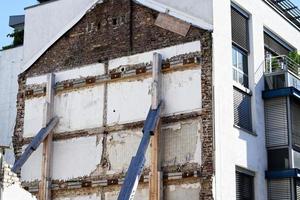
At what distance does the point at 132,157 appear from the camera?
21.2 m

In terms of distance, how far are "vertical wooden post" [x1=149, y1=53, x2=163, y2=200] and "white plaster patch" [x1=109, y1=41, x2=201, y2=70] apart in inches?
15.2

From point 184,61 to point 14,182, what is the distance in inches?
294

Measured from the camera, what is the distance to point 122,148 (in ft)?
73.6

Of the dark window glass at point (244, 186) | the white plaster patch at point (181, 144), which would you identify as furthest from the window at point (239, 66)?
the dark window glass at point (244, 186)

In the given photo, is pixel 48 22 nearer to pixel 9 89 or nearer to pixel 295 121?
pixel 9 89

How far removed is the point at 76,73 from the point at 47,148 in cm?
305

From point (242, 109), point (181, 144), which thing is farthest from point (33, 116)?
point (242, 109)

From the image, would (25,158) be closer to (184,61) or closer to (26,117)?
(26,117)

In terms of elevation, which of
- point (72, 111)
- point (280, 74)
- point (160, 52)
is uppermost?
point (160, 52)

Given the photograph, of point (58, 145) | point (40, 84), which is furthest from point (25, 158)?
point (40, 84)

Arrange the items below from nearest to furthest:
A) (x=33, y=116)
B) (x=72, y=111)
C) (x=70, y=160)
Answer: (x=70, y=160)
(x=72, y=111)
(x=33, y=116)

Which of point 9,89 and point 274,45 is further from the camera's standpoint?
point 9,89

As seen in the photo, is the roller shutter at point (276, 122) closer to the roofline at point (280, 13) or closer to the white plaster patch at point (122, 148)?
the roofline at point (280, 13)

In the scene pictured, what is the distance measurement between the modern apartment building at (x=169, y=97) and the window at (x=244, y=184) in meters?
0.04
